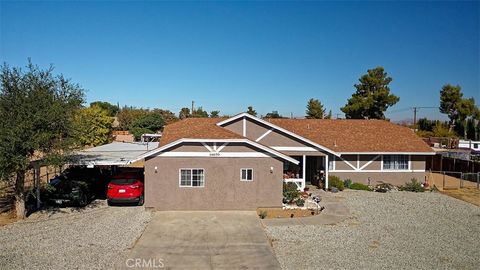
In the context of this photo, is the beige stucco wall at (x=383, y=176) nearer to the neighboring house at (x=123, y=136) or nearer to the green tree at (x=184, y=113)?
the neighboring house at (x=123, y=136)

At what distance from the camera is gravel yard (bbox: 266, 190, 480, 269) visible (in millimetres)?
12055

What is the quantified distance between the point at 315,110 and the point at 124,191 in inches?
1903

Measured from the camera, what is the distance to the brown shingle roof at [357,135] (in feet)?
83.7

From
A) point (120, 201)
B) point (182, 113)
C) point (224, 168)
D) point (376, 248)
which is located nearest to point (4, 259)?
point (120, 201)

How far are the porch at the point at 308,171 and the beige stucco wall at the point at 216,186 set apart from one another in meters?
4.35

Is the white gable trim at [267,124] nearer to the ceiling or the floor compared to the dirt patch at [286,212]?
nearer to the ceiling

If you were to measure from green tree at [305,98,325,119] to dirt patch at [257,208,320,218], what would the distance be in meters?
45.2

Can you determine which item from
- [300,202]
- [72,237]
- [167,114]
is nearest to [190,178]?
[300,202]

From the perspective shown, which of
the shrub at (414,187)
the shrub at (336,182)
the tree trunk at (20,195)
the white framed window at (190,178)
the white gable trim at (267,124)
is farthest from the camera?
the shrub at (414,187)

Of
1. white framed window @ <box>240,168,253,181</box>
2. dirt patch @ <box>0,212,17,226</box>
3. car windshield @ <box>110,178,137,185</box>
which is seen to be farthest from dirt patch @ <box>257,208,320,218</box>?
dirt patch @ <box>0,212,17,226</box>

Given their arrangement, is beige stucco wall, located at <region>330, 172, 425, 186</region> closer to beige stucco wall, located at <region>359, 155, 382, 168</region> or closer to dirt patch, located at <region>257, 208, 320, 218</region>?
beige stucco wall, located at <region>359, 155, 382, 168</region>

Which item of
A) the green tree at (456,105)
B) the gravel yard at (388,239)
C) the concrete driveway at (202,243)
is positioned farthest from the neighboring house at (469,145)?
the concrete driveway at (202,243)

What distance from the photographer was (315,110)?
63.0 m

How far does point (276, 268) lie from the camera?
451 inches
